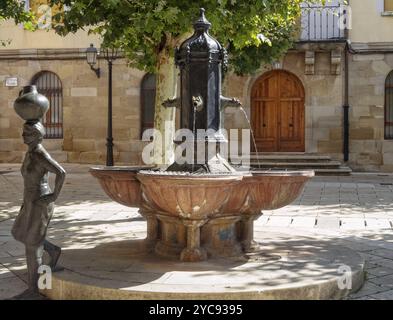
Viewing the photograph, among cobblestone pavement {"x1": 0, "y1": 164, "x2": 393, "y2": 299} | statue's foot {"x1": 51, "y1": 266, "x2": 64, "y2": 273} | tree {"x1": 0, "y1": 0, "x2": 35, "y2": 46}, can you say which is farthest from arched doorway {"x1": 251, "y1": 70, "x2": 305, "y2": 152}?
statue's foot {"x1": 51, "y1": 266, "x2": 64, "y2": 273}

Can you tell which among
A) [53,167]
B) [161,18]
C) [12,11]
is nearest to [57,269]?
[53,167]

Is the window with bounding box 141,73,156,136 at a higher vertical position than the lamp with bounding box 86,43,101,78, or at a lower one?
lower

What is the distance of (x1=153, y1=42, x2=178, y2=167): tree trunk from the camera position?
29.5 feet

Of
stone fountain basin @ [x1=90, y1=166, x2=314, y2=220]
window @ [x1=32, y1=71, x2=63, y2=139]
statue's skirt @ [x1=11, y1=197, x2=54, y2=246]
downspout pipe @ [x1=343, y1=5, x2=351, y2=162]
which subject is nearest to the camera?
statue's skirt @ [x1=11, y1=197, x2=54, y2=246]

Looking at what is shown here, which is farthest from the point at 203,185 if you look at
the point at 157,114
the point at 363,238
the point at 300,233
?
the point at 157,114

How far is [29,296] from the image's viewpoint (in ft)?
15.5

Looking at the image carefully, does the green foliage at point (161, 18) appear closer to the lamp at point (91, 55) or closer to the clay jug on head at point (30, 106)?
the clay jug on head at point (30, 106)

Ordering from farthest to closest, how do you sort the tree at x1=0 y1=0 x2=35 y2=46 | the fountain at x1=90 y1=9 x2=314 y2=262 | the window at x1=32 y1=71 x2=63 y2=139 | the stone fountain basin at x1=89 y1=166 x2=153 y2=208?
the window at x1=32 y1=71 x2=63 y2=139 → the tree at x1=0 y1=0 x2=35 y2=46 → the stone fountain basin at x1=89 y1=166 x2=153 y2=208 → the fountain at x1=90 y1=9 x2=314 y2=262

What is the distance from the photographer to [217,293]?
13.8 feet

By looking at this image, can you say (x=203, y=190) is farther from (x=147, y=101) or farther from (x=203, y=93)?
(x=147, y=101)

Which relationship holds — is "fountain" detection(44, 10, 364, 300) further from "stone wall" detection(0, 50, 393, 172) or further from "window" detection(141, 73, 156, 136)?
"window" detection(141, 73, 156, 136)

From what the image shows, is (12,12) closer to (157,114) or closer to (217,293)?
(157,114)

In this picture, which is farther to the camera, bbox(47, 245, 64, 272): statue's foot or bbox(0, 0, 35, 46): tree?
bbox(0, 0, 35, 46): tree
